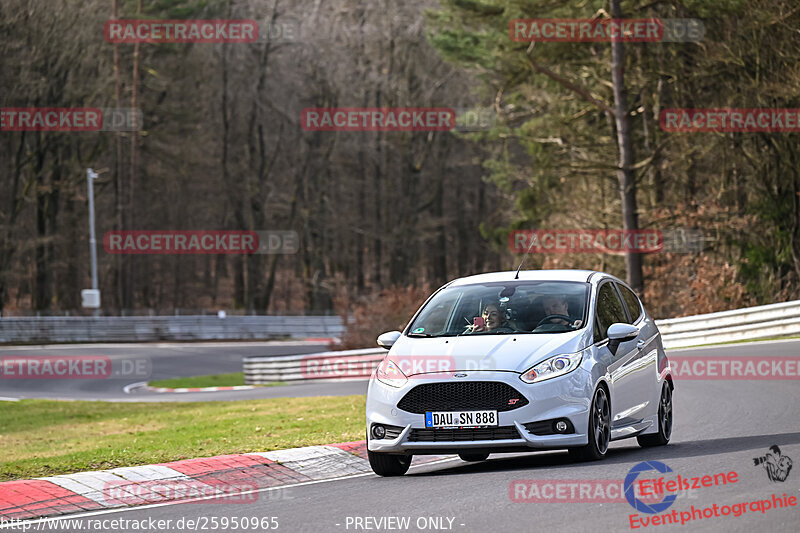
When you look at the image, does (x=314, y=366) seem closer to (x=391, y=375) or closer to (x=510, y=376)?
(x=391, y=375)

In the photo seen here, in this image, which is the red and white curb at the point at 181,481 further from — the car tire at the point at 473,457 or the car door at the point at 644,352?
the car door at the point at 644,352

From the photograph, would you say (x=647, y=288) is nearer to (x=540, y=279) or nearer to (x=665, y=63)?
(x=665, y=63)

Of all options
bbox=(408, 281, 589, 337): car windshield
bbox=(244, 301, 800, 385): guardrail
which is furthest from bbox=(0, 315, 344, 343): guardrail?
bbox=(408, 281, 589, 337): car windshield

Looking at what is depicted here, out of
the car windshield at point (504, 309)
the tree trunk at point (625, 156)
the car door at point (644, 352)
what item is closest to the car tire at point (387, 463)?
the car windshield at point (504, 309)

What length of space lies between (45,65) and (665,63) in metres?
31.6

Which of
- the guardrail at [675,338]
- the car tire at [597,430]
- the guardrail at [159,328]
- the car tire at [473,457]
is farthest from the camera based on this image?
the guardrail at [159,328]

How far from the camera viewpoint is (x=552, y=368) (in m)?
9.97

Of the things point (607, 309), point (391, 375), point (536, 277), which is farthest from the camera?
point (536, 277)

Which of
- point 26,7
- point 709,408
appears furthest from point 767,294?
point 26,7

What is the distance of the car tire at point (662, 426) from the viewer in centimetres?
1173

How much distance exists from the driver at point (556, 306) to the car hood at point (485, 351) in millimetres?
354

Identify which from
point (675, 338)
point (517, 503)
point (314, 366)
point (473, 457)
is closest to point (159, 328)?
point (314, 366)

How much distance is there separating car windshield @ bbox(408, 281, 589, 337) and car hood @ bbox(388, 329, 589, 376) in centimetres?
25

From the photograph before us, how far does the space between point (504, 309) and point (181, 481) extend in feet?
10.6
